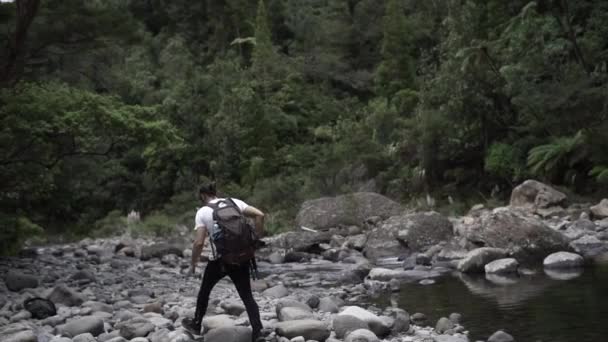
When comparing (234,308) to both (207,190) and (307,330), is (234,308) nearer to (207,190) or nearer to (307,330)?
(307,330)

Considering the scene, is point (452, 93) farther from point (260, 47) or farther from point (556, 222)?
point (260, 47)

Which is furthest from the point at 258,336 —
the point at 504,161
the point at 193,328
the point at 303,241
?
the point at 504,161

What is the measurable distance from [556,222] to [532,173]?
454 centimetres

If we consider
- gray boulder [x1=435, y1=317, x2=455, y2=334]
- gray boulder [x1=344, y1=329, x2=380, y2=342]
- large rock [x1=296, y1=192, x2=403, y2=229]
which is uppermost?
gray boulder [x1=344, y1=329, x2=380, y2=342]

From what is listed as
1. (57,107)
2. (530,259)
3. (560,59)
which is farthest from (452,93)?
(57,107)

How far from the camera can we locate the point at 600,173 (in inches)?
728

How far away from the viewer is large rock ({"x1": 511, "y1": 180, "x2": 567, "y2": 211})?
60.4 ft

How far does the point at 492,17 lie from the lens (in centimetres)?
2564

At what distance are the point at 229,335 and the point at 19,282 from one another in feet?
18.7

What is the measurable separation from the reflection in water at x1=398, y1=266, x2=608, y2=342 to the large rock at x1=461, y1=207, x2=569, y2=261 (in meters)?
1.41

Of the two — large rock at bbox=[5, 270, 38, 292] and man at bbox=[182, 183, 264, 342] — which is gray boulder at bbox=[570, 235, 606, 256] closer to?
man at bbox=[182, 183, 264, 342]

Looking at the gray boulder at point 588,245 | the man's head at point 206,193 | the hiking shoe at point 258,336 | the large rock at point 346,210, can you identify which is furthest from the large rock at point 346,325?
the large rock at point 346,210

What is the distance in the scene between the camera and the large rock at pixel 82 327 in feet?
25.5

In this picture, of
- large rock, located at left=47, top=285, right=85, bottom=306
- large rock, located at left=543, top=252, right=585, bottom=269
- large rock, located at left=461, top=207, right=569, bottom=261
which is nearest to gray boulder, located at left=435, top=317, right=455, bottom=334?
large rock, located at left=543, top=252, right=585, bottom=269
